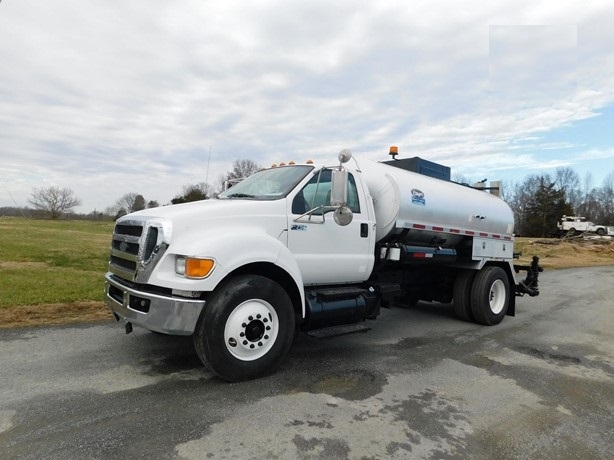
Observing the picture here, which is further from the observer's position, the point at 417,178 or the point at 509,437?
the point at 417,178

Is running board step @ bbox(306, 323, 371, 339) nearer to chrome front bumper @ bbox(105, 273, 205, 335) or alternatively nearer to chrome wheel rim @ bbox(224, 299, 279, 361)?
chrome wheel rim @ bbox(224, 299, 279, 361)

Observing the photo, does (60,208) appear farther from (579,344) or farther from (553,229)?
(579,344)

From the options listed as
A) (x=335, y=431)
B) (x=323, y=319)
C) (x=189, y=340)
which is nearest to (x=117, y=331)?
(x=189, y=340)

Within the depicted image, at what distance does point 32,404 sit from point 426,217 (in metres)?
5.19

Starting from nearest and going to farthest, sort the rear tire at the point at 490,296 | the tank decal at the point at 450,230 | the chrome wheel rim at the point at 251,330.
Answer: the chrome wheel rim at the point at 251,330, the tank decal at the point at 450,230, the rear tire at the point at 490,296

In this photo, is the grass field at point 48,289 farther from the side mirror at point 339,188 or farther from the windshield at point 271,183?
the side mirror at point 339,188

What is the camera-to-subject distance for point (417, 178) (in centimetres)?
650

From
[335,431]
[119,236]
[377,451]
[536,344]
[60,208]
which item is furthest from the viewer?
[60,208]

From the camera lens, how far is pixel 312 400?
3.91 m

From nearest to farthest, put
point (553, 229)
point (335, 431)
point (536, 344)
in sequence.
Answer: point (335, 431) < point (536, 344) < point (553, 229)

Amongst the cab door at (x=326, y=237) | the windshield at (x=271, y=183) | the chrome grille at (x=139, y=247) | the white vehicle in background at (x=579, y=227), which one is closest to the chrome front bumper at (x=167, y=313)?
the chrome grille at (x=139, y=247)

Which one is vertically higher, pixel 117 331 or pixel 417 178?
pixel 417 178

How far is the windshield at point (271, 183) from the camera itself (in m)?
5.02

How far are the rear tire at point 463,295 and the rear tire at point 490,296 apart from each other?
9 centimetres
